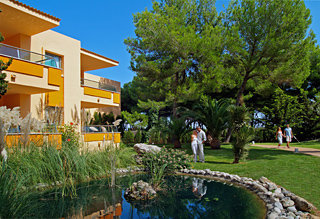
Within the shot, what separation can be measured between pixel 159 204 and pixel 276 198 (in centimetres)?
315

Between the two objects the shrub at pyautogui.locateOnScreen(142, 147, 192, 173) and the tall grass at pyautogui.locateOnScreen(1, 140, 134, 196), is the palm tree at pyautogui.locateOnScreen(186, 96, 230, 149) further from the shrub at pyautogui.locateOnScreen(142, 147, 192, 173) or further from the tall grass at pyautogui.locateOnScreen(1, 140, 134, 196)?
the tall grass at pyautogui.locateOnScreen(1, 140, 134, 196)

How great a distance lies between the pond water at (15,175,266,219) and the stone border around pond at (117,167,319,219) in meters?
0.27

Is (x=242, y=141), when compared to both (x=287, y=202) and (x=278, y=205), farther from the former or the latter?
(x=278, y=205)

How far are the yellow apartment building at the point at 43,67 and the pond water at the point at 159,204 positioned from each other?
556 cm

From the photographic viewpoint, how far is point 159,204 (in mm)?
6363

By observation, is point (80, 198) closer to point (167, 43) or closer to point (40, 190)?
point (40, 190)

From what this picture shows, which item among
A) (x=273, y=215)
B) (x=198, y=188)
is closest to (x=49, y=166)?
(x=198, y=188)

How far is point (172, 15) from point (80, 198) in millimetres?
20867

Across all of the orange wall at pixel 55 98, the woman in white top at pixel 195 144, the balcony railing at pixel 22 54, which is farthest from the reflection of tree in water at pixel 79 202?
the orange wall at pixel 55 98

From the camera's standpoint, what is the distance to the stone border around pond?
218 inches

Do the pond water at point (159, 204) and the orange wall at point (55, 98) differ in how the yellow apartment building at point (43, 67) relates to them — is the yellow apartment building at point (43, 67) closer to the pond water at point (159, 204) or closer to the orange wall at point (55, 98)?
the orange wall at point (55, 98)

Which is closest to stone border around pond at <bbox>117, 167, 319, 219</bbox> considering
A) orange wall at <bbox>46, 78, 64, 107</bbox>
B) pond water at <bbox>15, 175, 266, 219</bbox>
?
pond water at <bbox>15, 175, 266, 219</bbox>

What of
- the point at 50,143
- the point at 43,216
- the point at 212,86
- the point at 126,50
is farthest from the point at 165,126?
the point at 43,216

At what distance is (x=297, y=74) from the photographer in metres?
22.1
